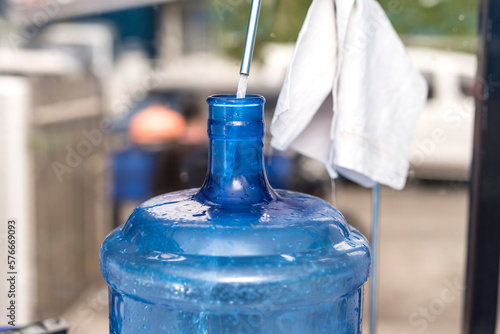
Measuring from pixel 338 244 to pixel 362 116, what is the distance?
0.31 metres

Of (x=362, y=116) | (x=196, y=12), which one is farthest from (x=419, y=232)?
(x=362, y=116)

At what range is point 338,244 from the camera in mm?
952

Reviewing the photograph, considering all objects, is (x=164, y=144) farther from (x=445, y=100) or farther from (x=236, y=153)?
(x=236, y=153)

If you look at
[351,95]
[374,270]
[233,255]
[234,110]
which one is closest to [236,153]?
[234,110]

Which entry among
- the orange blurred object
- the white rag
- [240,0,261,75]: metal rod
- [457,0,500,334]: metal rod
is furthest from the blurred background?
[240,0,261,75]: metal rod

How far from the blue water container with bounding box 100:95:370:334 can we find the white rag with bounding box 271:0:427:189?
0.19m

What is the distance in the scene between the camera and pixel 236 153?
958mm

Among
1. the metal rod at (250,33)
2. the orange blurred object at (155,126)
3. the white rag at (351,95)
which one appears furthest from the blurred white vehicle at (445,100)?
the orange blurred object at (155,126)

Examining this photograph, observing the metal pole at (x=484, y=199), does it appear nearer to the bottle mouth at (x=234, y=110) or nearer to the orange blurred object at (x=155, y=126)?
the bottle mouth at (x=234, y=110)

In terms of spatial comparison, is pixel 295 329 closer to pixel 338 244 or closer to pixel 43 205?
pixel 338 244

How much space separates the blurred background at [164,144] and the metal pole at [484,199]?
0.38 meters

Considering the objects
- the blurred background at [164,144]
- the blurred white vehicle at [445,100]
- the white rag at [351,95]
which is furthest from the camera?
the blurred background at [164,144]

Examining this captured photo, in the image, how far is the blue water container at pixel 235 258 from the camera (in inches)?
33.7

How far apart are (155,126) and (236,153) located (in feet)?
11.1
